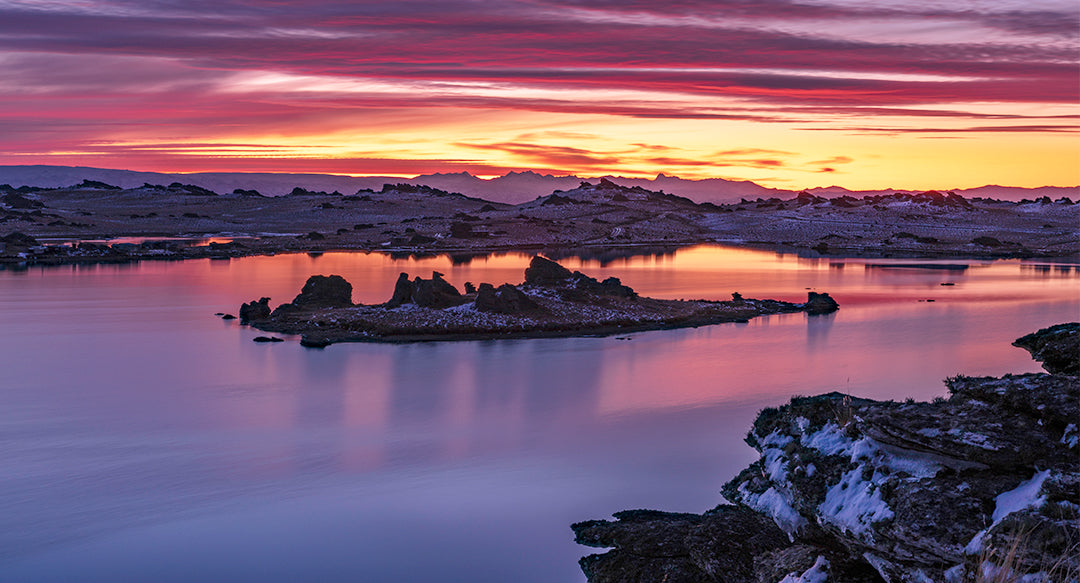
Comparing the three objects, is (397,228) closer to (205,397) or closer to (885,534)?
(205,397)

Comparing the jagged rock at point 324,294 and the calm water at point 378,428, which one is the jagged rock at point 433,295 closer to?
the jagged rock at point 324,294

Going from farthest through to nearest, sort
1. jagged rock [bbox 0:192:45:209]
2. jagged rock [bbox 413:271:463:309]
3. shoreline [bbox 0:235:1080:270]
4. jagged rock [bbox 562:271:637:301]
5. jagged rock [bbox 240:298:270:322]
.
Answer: jagged rock [bbox 0:192:45:209]
shoreline [bbox 0:235:1080:270]
jagged rock [bbox 562:271:637:301]
jagged rock [bbox 240:298:270:322]
jagged rock [bbox 413:271:463:309]

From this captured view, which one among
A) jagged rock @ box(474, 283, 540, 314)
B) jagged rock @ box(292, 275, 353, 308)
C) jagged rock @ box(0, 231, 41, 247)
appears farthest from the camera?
jagged rock @ box(0, 231, 41, 247)

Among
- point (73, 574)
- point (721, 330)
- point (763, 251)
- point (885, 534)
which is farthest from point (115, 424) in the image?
point (763, 251)

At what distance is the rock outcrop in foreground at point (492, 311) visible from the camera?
35562 mm

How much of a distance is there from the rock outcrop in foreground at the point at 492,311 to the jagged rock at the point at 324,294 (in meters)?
0.04

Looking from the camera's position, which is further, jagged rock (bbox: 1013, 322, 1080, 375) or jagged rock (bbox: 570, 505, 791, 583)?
jagged rock (bbox: 570, 505, 791, 583)

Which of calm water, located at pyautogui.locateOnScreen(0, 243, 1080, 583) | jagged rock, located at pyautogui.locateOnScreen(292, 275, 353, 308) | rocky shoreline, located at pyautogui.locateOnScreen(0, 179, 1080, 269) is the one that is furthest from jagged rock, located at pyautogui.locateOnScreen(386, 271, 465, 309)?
rocky shoreline, located at pyautogui.locateOnScreen(0, 179, 1080, 269)

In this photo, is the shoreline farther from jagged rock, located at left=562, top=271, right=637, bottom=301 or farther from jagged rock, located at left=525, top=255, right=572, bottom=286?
jagged rock, located at left=525, top=255, right=572, bottom=286

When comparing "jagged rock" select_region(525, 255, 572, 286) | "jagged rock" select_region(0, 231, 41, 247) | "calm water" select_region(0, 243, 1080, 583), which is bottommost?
"calm water" select_region(0, 243, 1080, 583)

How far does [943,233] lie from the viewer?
102 m

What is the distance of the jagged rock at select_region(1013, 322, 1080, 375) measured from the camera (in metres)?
10.6

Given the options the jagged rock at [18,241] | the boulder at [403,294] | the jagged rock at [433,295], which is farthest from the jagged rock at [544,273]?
the jagged rock at [18,241]

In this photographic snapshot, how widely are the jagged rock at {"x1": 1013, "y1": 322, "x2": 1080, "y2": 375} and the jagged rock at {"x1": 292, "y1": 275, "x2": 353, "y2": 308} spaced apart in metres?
31.9
